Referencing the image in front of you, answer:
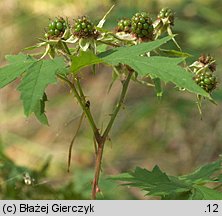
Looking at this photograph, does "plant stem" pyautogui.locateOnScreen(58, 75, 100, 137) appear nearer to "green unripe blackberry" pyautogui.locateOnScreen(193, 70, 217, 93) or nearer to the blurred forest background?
"green unripe blackberry" pyautogui.locateOnScreen(193, 70, 217, 93)

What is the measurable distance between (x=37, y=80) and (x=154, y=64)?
0.42 meters

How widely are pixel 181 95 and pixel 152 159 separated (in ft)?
2.49

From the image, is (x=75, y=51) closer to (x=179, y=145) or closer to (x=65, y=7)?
(x=179, y=145)

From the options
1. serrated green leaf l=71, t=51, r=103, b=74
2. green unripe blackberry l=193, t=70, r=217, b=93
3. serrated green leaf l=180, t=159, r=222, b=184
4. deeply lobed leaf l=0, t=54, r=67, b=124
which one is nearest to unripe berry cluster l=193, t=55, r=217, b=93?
green unripe blackberry l=193, t=70, r=217, b=93

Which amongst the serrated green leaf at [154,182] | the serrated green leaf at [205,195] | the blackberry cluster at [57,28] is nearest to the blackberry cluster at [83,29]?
the blackberry cluster at [57,28]

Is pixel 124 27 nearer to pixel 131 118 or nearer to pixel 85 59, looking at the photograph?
pixel 85 59

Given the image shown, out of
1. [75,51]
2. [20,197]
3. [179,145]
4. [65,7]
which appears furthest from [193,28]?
[75,51]

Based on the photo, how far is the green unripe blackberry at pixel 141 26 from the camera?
237 centimetres

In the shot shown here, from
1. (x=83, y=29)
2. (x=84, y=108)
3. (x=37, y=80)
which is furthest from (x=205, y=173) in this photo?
(x=37, y=80)

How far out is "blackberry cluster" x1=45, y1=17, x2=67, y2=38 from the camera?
91.9 inches

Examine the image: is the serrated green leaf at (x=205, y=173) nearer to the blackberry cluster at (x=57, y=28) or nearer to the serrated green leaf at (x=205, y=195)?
the serrated green leaf at (x=205, y=195)

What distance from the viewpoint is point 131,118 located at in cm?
608

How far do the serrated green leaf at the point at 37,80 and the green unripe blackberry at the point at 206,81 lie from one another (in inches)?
23.6

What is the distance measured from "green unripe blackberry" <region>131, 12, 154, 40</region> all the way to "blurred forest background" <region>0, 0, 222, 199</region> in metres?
2.54
